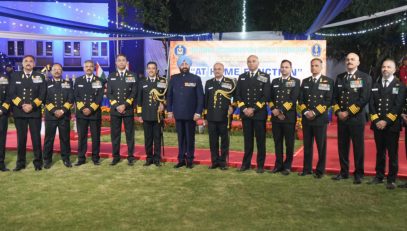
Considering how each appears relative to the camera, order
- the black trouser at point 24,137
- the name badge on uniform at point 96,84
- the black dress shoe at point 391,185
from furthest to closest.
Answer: the name badge on uniform at point 96,84 → the black trouser at point 24,137 → the black dress shoe at point 391,185

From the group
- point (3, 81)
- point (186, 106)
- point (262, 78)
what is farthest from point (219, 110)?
point (3, 81)

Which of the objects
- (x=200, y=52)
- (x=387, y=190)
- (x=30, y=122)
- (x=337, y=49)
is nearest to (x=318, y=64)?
(x=387, y=190)

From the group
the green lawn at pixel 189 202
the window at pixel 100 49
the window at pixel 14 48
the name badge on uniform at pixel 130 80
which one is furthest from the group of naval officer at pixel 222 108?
the window at pixel 14 48

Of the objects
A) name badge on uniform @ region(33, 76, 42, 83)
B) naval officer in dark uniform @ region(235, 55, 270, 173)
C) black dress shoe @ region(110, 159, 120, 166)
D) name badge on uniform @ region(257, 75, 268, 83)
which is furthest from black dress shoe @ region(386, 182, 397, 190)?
name badge on uniform @ region(33, 76, 42, 83)

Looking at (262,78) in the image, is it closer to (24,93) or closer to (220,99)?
(220,99)

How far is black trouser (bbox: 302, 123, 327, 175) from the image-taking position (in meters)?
6.32

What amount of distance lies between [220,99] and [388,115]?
2412 millimetres

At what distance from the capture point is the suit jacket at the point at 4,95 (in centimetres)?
677

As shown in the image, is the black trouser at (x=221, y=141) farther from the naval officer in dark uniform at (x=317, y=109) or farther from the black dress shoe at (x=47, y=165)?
the black dress shoe at (x=47, y=165)

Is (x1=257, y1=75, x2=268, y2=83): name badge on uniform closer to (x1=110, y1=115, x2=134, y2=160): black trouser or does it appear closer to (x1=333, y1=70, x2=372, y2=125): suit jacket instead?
(x1=333, y1=70, x2=372, y2=125): suit jacket

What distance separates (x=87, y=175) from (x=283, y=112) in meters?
2.96

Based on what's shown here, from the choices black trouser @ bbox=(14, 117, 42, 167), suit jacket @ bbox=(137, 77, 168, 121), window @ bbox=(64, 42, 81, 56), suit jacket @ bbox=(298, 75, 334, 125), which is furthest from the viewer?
window @ bbox=(64, 42, 81, 56)

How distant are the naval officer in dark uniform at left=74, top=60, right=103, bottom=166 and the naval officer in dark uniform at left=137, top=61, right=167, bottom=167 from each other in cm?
69

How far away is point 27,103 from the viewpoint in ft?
22.5
